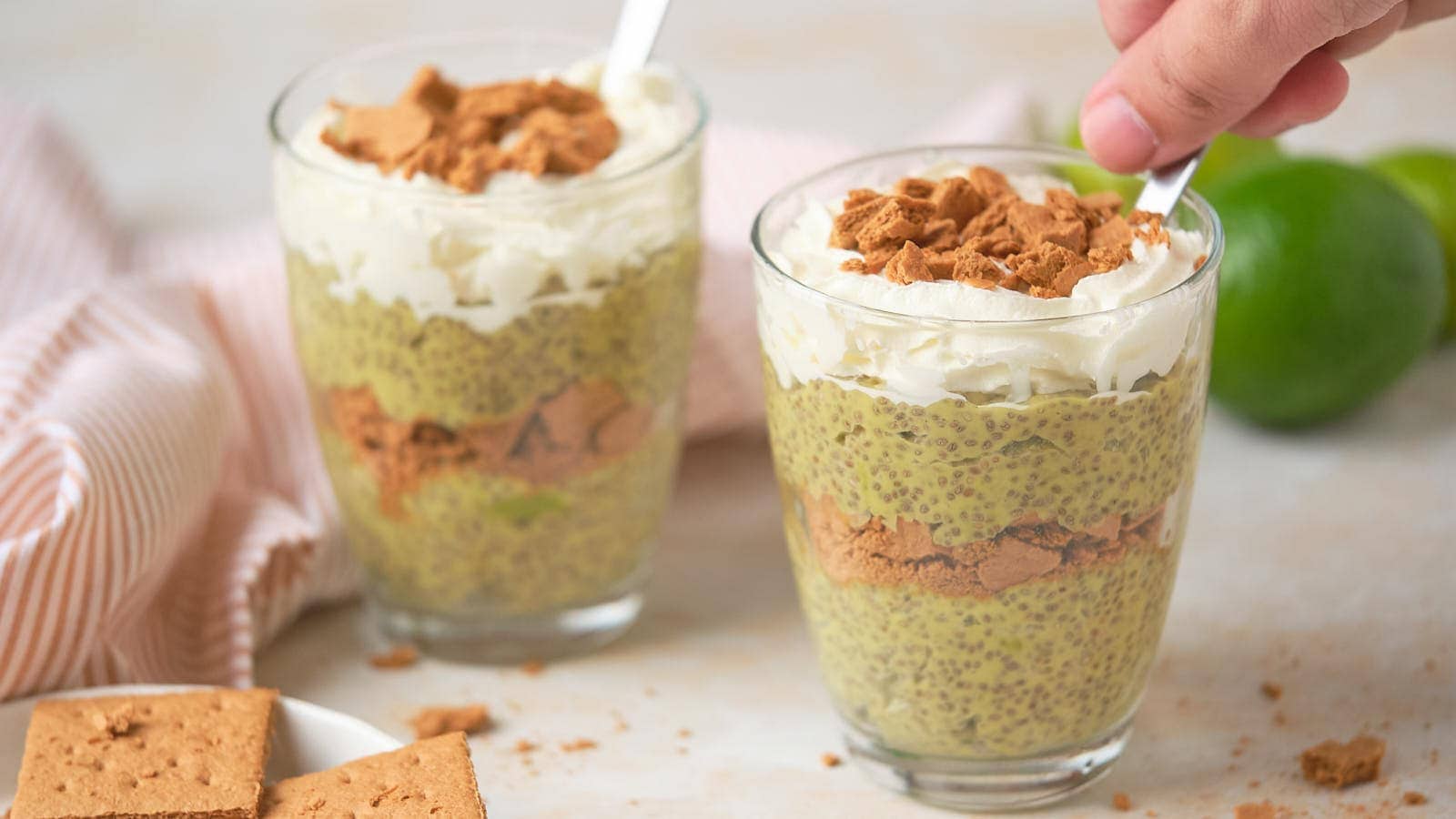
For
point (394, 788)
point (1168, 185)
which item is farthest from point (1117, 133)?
point (394, 788)

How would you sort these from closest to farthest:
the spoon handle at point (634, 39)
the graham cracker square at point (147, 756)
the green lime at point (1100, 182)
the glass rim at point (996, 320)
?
the glass rim at point (996, 320) < the graham cracker square at point (147, 756) < the spoon handle at point (634, 39) < the green lime at point (1100, 182)

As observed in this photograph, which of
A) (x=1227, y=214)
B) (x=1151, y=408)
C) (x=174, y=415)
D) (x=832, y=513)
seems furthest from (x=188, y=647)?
(x=1227, y=214)

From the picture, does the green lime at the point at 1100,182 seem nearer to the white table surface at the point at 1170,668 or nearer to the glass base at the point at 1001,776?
the white table surface at the point at 1170,668

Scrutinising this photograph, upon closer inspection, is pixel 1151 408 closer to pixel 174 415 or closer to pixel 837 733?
pixel 837 733

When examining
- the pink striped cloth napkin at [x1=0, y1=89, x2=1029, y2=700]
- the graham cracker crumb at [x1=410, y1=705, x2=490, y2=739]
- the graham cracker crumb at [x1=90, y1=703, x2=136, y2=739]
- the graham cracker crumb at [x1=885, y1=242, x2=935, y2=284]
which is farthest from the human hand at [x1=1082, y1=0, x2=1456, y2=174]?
the graham cracker crumb at [x1=90, y1=703, x2=136, y2=739]

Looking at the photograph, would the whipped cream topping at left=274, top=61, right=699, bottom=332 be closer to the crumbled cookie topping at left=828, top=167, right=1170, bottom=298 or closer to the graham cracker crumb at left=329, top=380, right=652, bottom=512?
the graham cracker crumb at left=329, top=380, right=652, bottom=512

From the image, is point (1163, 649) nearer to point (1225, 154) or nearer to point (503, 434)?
point (503, 434)

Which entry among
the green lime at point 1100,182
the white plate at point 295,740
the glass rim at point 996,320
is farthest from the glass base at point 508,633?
the green lime at point 1100,182
